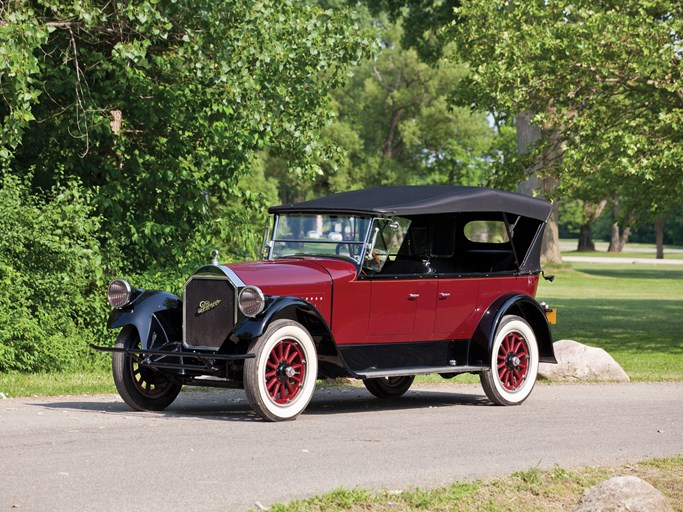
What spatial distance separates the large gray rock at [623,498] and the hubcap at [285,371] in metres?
4.09

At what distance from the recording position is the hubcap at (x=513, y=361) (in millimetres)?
12148

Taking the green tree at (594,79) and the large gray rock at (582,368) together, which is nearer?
the large gray rock at (582,368)

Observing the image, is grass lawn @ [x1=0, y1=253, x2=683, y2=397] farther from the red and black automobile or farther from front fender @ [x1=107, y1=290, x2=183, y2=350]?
the red and black automobile


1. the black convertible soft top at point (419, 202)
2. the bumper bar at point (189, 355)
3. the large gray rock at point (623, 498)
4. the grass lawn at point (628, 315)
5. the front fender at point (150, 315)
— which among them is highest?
the black convertible soft top at point (419, 202)

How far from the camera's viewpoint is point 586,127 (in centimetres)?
2044

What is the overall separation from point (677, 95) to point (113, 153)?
9.88 meters

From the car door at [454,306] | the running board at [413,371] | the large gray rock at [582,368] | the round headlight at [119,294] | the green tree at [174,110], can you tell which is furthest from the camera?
the green tree at [174,110]

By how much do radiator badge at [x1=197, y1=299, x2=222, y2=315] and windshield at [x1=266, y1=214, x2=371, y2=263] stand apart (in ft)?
4.59

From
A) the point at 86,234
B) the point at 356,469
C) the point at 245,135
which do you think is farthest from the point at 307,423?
the point at 245,135

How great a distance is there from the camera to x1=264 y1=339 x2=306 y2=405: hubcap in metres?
10.3

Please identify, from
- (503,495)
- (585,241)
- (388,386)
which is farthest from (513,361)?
(585,241)

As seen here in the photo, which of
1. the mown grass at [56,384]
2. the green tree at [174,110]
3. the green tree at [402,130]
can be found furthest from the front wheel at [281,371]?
the green tree at [402,130]

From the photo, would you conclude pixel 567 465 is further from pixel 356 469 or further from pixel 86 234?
pixel 86 234

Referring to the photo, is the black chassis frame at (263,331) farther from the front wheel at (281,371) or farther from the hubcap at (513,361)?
the hubcap at (513,361)
